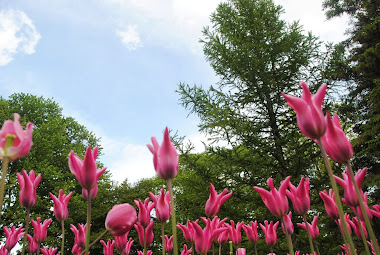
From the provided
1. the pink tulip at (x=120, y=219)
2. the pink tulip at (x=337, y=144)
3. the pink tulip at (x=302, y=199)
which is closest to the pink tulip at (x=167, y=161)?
the pink tulip at (x=120, y=219)

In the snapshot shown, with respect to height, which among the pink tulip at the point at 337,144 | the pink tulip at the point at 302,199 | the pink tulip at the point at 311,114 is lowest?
the pink tulip at the point at 302,199

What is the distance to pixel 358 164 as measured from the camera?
32.0ft

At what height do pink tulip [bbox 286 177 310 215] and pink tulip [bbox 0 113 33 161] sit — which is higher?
pink tulip [bbox 0 113 33 161]

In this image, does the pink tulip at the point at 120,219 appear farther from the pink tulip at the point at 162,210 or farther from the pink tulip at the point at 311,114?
the pink tulip at the point at 311,114

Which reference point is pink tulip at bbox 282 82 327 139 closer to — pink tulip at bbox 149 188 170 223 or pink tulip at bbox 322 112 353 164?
pink tulip at bbox 322 112 353 164

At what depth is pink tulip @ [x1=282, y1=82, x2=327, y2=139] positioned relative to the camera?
34.7 inches

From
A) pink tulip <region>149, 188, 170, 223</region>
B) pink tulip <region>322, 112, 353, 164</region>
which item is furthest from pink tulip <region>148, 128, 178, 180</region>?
pink tulip <region>322, 112, 353, 164</region>

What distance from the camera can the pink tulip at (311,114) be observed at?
881 mm

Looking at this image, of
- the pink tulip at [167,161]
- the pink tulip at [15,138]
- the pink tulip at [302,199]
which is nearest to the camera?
the pink tulip at [15,138]

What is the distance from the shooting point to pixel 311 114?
89 centimetres

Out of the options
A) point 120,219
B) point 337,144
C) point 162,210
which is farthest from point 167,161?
point 337,144

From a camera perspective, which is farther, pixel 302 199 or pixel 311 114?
pixel 302 199

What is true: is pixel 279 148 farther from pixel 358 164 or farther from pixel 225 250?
pixel 225 250

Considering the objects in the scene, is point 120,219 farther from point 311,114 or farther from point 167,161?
point 311,114
